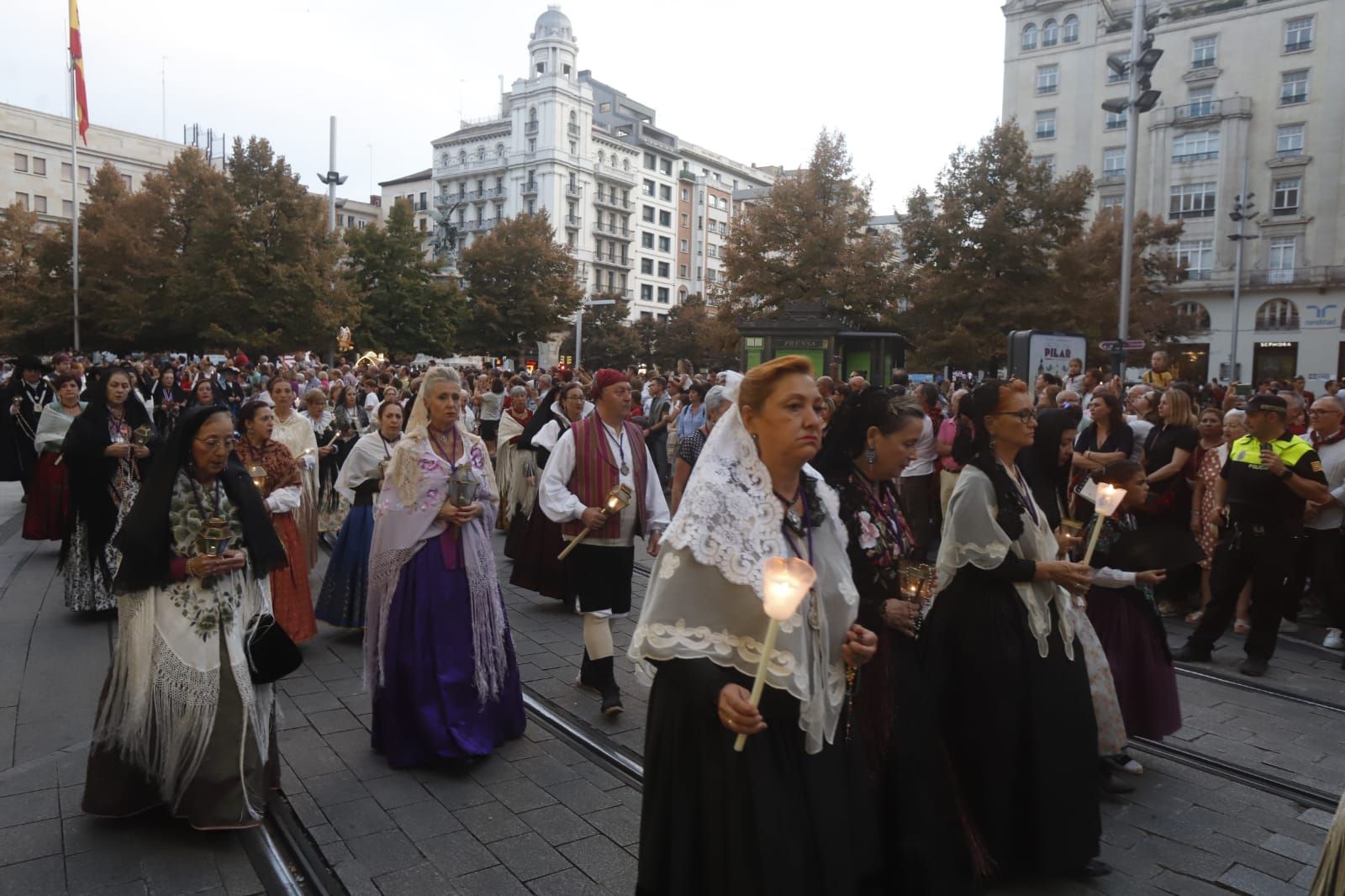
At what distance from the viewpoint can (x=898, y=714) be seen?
338 centimetres

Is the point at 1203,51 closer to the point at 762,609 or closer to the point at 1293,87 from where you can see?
the point at 1293,87

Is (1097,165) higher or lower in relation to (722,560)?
higher

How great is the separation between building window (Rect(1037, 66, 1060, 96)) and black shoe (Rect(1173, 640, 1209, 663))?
53.3m

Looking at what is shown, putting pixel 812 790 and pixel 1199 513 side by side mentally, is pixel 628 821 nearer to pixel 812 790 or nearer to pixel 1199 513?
pixel 812 790

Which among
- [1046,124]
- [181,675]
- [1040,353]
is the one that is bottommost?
[181,675]

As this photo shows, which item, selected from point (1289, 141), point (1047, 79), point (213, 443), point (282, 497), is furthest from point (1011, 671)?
point (1047, 79)

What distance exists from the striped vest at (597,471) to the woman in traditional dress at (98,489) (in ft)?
13.6

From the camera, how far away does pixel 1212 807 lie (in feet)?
14.7

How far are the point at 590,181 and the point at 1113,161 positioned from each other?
1760 inches

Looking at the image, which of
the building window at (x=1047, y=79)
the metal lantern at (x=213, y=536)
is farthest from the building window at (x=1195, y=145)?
the metal lantern at (x=213, y=536)

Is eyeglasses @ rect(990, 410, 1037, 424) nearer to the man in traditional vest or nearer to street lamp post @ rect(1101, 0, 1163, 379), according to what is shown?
the man in traditional vest

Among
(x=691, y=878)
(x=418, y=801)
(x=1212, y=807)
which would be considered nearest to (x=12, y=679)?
(x=418, y=801)

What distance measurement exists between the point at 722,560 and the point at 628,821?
2159mm

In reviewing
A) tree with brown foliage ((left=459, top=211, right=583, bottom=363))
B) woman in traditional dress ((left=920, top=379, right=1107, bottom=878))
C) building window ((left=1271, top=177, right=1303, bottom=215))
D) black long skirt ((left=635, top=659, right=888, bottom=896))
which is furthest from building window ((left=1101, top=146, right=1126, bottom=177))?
black long skirt ((left=635, top=659, right=888, bottom=896))
